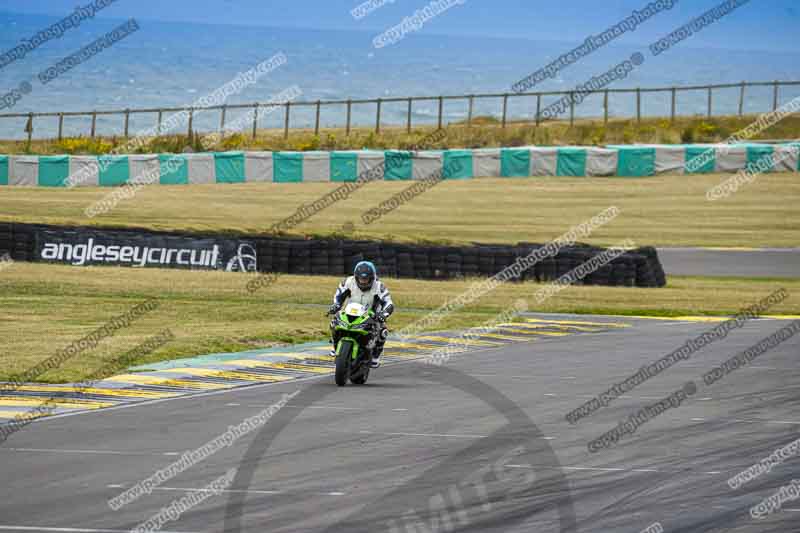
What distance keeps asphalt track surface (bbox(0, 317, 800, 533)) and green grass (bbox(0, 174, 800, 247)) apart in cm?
2139

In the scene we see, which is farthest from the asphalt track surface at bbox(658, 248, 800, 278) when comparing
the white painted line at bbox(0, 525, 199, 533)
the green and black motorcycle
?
the white painted line at bbox(0, 525, 199, 533)

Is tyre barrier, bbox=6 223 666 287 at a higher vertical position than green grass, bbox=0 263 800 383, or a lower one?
higher

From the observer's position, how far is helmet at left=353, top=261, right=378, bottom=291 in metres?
18.0

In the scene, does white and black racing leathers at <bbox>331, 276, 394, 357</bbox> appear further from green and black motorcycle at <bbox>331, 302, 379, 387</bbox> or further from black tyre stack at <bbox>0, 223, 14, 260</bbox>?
black tyre stack at <bbox>0, 223, 14, 260</bbox>

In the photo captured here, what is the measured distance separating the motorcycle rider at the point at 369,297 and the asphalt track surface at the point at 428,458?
72 centimetres

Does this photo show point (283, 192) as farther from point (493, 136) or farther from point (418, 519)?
point (418, 519)

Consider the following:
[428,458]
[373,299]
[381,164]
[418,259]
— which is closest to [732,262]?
[418,259]

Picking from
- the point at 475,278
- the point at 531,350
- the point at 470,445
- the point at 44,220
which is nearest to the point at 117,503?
the point at 470,445

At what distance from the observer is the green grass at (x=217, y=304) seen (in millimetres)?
22031

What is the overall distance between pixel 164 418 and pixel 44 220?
2329 centimetres

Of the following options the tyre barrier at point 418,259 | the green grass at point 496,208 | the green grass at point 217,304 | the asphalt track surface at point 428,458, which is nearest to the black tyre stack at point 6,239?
the tyre barrier at point 418,259

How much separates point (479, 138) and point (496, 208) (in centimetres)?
1373

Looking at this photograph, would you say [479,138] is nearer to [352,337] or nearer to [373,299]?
[373,299]

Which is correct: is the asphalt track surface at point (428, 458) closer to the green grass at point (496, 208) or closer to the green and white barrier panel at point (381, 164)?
the green grass at point (496, 208)
